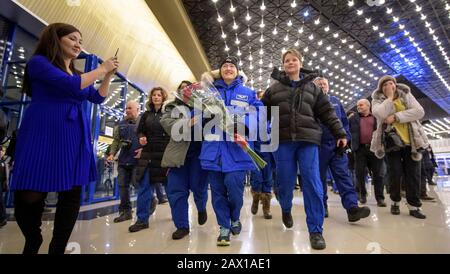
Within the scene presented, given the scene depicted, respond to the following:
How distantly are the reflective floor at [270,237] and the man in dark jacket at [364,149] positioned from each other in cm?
98

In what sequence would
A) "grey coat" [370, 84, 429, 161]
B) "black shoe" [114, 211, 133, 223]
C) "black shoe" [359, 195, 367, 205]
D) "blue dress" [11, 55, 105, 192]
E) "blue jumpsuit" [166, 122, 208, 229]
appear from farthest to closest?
"black shoe" [359, 195, 367, 205] → "black shoe" [114, 211, 133, 223] → "grey coat" [370, 84, 429, 161] → "blue jumpsuit" [166, 122, 208, 229] → "blue dress" [11, 55, 105, 192]

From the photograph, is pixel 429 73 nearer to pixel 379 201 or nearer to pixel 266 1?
pixel 266 1

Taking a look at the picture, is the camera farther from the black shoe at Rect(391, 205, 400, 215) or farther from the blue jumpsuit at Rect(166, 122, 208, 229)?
the black shoe at Rect(391, 205, 400, 215)

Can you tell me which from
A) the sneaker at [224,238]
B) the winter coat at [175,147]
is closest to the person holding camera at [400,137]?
the sneaker at [224,238]

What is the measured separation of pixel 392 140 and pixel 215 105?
2262 mm

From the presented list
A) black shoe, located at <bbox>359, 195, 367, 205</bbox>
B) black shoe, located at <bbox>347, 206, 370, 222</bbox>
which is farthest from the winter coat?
black shoe, located at <bbox>359, 195, 367, 205</bbox>

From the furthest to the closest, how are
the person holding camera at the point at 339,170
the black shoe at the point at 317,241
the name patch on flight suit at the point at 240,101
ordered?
the person holding camera at the point at 339,170, the name patch on flight suit at the point at 240,101, the black shoe at the point at 317,241

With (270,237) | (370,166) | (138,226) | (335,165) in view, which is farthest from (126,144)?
(370,166)

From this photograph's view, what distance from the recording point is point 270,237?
2.23 m

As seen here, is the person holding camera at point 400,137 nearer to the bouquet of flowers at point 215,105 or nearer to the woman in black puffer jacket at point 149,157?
the bouquet of flowers at point 215,105

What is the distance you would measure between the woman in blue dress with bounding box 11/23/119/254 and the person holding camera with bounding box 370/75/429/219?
3057 millimetres

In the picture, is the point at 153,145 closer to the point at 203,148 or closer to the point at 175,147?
the point at 175,147

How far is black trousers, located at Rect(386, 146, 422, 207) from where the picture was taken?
114 inches

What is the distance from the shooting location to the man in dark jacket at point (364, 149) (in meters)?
4.01
